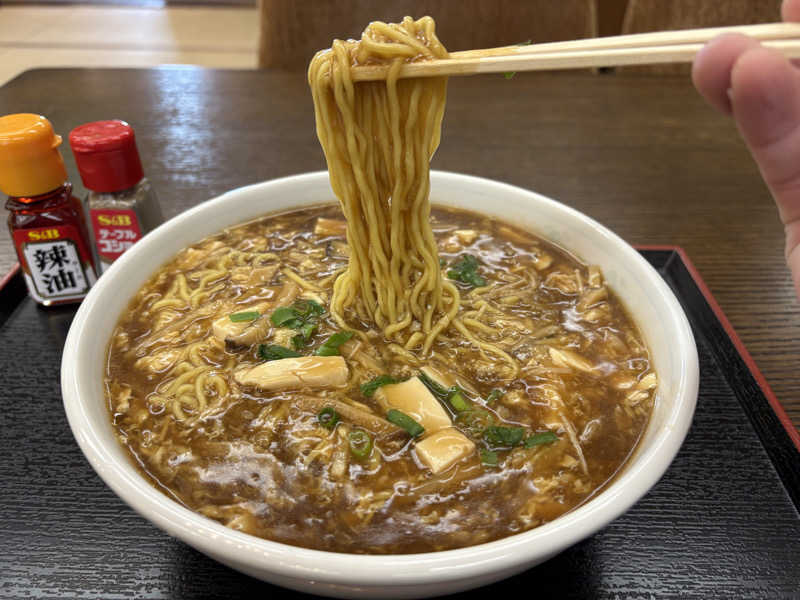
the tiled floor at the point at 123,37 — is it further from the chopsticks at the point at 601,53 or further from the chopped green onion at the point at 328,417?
the chopped green onion at the point at 328,417

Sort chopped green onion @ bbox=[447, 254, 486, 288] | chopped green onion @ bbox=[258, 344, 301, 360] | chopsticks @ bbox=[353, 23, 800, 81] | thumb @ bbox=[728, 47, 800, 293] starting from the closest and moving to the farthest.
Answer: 1. thumb @ bbox=[728, 47, 800, 293]
2. chopsticks @ bbox=[353, 23, 800, 81]
3. chopped green onion @ bbox=[258, 344, 301, 360]
4. chopped green onion @ bbox=[447, 254, 486, 288]

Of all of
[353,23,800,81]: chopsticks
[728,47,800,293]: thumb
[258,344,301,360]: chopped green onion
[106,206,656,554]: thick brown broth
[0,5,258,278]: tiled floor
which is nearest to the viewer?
[728,47,800,293]: thumb

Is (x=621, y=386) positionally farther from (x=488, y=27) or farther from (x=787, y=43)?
(x=488, y=27)

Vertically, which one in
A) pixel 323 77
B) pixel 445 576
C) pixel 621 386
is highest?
pixel 323 77

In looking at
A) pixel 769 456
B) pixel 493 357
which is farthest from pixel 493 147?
pixel 769 456

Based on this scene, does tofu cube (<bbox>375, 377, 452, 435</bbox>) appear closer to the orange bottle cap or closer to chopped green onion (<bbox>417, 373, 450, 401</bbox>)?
chopped green onion (<bbox>417, 373, 450, 401</bbox>)

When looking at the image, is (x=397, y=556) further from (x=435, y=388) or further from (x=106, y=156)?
(x=106, y=156)

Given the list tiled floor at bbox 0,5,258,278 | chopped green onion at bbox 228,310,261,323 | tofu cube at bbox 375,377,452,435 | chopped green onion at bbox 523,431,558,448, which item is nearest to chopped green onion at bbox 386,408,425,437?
tofu cube at bbox 375,377,452,435
